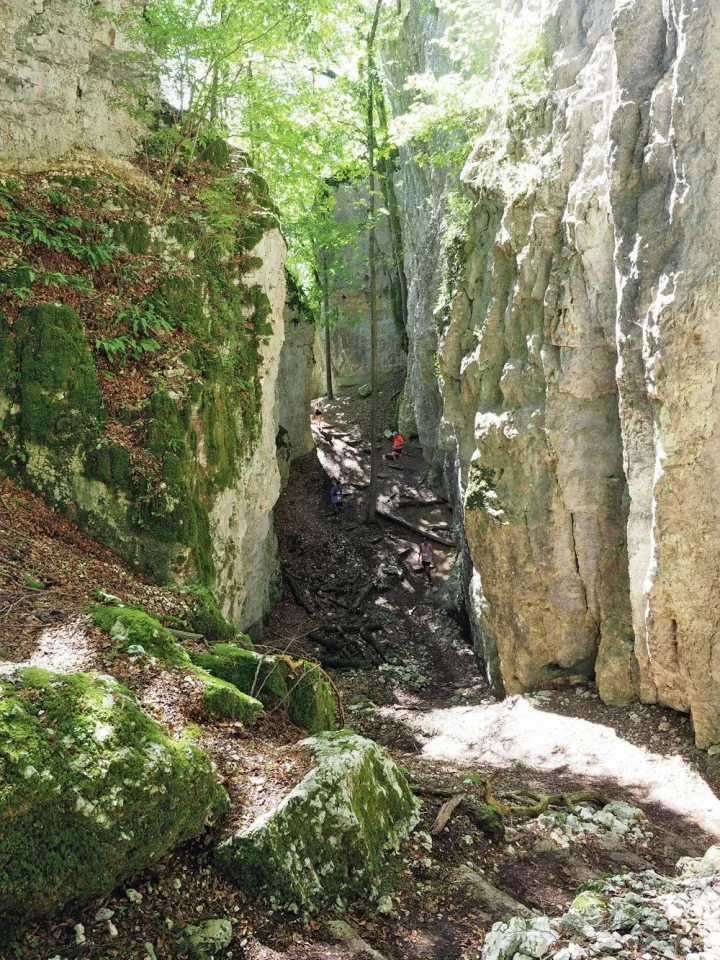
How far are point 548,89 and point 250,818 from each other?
36.0 feet

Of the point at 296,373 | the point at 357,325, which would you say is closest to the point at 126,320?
the point at 296,373

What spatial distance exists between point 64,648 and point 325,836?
2.66 metres

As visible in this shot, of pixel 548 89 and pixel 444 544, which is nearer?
pixel 548 89

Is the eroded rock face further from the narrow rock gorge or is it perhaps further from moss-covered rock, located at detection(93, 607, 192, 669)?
moss-covered rock, located at detection(93, 607, 192, 669)

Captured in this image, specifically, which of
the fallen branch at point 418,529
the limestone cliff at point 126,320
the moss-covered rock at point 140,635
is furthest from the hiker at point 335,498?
the moss-covered rock at point 140,635

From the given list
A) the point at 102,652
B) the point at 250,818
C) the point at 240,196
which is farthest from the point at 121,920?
the point at 240,196

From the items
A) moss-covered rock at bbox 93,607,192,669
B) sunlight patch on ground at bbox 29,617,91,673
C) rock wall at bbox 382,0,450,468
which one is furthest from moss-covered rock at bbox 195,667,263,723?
rock wall at bbox 382,0,450,468

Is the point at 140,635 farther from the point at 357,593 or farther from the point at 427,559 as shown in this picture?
the point at 427,559

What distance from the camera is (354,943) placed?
12.1 ft

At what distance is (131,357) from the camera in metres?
9.12

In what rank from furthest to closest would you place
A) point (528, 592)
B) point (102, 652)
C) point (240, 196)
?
point (240, 196), point (528, 592), point (102, 652)

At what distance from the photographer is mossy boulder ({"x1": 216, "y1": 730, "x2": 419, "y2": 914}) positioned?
152 inches

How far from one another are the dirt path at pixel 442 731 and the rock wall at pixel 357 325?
6.22 metres

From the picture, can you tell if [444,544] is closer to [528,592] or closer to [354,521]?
[354,521]
